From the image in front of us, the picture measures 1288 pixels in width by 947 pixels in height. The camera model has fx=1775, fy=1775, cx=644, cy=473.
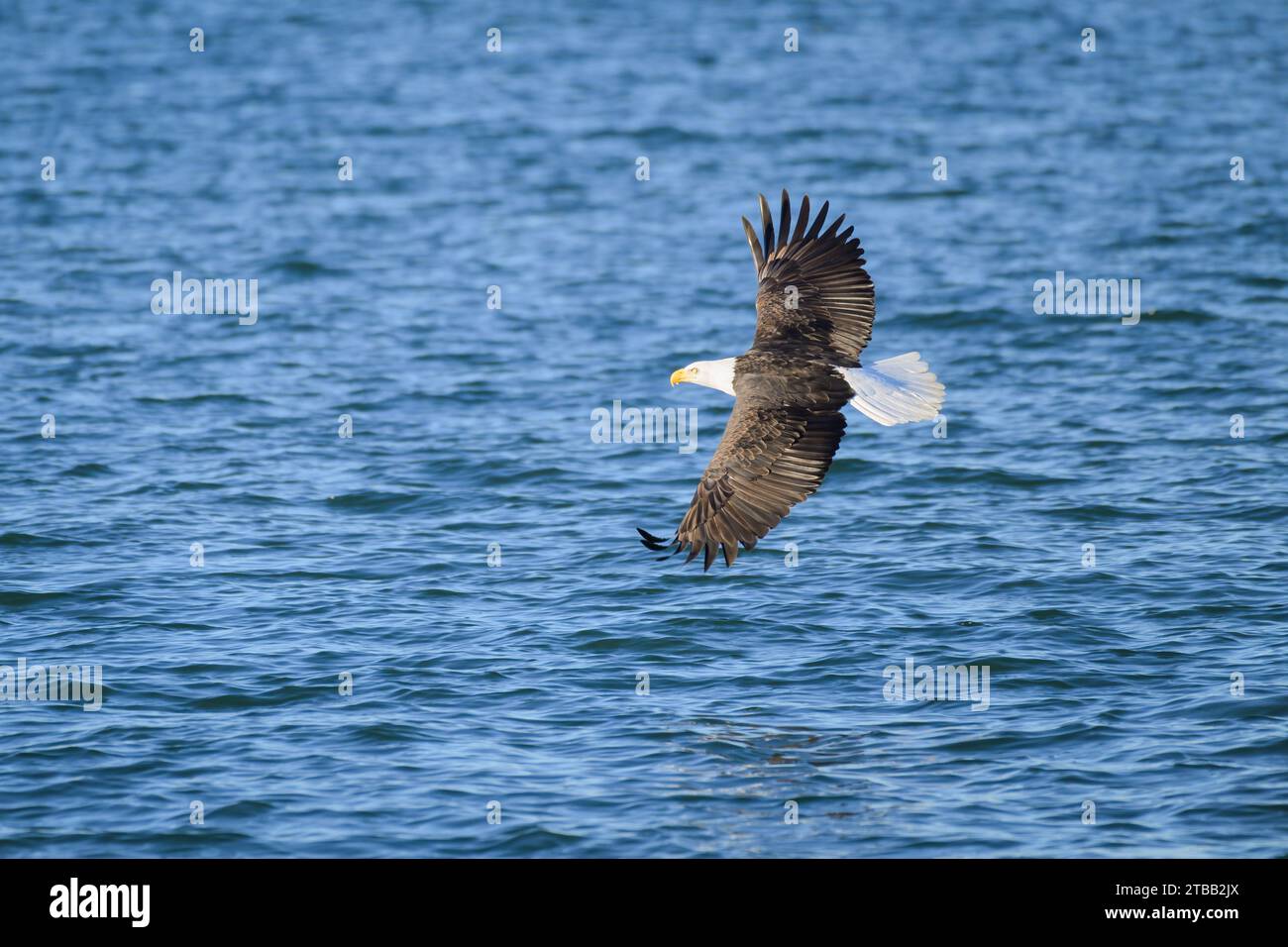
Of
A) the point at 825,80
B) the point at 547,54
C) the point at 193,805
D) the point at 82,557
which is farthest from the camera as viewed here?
the point at 547,54

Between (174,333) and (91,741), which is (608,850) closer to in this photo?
(91,741)

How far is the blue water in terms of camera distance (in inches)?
403

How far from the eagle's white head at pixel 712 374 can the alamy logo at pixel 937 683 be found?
2.18 metres

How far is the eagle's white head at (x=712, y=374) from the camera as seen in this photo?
38.8 feet

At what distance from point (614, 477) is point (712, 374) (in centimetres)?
437

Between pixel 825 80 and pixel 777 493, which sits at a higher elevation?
pixel 825 80

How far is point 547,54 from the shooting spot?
3675 centimetres

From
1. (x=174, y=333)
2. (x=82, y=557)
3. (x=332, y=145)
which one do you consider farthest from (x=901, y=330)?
(x=332, y=145)

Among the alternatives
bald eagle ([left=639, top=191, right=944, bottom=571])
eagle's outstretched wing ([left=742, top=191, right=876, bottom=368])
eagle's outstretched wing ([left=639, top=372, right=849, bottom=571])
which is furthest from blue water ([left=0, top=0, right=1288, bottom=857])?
eagle's outstretched wing ([left=742, top=191, right=876, bottom=368])

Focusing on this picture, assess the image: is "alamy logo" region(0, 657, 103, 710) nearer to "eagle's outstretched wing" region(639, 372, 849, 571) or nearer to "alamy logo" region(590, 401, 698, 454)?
"eagle's outstretched wing" region(639, 372, 849, 571)
